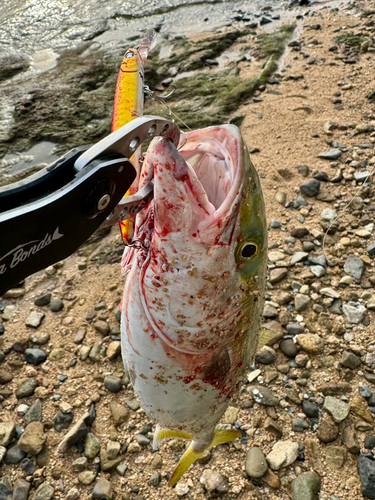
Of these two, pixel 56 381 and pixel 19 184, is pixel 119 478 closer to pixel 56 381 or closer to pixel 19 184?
pixel 56 381

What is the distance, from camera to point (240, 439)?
9.55 feet

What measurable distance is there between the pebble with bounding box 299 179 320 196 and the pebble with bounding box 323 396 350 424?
7.55 ft

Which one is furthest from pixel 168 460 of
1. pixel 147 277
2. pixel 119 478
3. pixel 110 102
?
pixel 110 102

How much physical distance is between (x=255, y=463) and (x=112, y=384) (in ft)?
3.78

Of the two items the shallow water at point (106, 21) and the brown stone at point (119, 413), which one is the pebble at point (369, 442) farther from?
the shallow water at point (106, 21)

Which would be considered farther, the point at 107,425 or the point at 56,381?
the point at 56,381

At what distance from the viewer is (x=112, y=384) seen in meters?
3.18

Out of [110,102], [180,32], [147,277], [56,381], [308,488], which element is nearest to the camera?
[147,277]

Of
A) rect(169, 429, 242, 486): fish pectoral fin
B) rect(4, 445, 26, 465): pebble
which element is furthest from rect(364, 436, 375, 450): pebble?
rect(4, 445, 26, 465): pebble

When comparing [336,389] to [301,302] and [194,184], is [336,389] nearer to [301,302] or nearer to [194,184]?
[301,302]

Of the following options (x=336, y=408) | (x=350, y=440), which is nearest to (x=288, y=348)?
(x=336, y=408)

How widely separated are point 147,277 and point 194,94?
5181 millimetres

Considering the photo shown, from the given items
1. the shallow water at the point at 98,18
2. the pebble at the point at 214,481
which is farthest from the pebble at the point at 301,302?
the shallow water at the point at 98,18

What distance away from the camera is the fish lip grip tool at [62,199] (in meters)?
1.15
